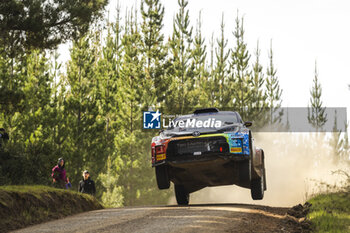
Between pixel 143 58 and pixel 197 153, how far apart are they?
28590 millimetres

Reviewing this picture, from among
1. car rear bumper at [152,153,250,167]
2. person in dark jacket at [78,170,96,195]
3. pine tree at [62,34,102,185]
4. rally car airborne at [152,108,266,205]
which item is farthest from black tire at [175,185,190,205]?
pine tree at [62,34,102,185]

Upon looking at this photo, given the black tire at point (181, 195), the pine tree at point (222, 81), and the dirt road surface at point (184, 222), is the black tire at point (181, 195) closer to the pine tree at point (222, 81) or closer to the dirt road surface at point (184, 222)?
the dirt road surface at point (184, 222)

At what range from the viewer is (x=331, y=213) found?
33.3 ft

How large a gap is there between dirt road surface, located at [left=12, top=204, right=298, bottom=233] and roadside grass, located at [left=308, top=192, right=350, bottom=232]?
578 mm

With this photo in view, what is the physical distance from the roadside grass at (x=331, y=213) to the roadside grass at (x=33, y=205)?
6.49 metres

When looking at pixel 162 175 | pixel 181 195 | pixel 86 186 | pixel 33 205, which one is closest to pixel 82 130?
pixel 86 186

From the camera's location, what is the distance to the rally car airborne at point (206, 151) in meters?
11.1

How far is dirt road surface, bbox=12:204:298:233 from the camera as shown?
8.57 meters

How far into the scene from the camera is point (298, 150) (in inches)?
2122

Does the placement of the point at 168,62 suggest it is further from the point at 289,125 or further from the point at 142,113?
the point at 289,125

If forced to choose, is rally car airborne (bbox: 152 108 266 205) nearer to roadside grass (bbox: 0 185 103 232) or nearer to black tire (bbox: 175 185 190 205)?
black tire (bbox: 175 185 190 205)

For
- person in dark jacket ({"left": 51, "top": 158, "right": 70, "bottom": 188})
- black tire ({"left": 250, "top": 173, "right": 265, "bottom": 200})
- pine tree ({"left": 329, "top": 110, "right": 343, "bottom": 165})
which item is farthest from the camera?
pine tree ({"left": 329, "top": 110, "right": 343, "bottom": 165})

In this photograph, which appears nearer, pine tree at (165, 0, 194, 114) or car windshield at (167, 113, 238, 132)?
Answer: car windshield at (167, 113, 238, 132)

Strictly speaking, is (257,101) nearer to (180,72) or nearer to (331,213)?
(180,72)
